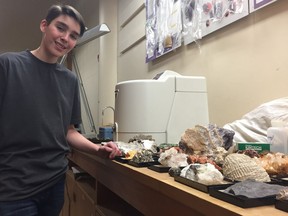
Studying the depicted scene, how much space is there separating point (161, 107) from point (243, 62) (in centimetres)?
41

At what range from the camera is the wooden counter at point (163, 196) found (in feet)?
1.41

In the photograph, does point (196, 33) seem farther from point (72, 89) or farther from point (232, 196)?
point (232, 196)

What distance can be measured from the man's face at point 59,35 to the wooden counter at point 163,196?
0.42 metres

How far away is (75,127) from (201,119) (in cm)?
55

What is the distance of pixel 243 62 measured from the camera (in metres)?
1.35

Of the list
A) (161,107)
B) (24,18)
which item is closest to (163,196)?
(161,107)

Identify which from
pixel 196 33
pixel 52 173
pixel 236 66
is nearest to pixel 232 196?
pixel 52 173

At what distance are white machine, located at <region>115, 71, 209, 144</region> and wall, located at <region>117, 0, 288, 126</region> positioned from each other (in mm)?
157

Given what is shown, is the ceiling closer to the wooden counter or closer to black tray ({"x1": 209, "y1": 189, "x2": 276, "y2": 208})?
the wooden counter

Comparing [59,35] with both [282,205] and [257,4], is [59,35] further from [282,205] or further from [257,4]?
[282,205]

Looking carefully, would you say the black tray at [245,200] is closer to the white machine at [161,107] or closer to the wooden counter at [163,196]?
the wooden counter at [163,196]

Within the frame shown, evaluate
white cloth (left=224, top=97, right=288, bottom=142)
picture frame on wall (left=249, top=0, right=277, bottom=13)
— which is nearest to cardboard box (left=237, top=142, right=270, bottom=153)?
white cloth (left=224, top=97, right=288, bottom=142)

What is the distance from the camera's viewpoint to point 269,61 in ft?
3.96

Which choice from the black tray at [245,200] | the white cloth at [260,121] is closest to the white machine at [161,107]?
the white cloth at [260,121]
